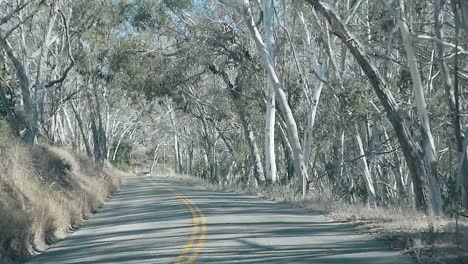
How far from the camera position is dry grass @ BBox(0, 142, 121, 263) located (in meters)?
14.7

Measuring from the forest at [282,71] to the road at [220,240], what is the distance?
420cm

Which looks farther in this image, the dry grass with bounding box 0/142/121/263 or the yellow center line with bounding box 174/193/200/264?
the dry grass with bounding box 0/142/121/263

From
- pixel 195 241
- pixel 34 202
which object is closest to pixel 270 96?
pixel 34 202

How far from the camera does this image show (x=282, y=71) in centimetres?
3306

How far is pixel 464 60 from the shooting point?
25.2 metres

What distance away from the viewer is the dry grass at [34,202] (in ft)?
48.2

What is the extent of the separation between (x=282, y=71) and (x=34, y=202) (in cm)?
1752

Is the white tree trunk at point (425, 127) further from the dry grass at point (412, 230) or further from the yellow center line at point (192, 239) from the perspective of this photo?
the yellow center line at point (192, 239)

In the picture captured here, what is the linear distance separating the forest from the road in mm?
4201

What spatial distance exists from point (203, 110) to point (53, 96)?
410 inches

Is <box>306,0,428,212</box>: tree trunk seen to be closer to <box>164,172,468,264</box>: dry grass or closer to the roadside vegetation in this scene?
<box>164,172,468,264</box>: dry grass

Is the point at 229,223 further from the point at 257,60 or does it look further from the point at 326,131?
the point at 326,131

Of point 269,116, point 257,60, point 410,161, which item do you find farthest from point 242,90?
point 410,161

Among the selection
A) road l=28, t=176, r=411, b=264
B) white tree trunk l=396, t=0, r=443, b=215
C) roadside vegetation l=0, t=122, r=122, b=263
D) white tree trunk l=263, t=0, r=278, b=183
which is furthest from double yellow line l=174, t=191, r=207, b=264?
white tree trunk l=263, t=0, r=278, b=183
